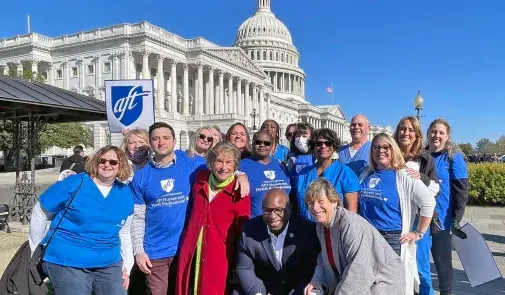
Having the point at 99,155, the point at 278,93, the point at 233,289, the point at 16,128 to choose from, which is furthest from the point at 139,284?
the point at 278,93

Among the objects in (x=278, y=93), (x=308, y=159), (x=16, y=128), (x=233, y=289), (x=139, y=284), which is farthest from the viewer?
(x=278, y=93)

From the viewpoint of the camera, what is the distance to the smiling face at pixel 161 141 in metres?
4.19

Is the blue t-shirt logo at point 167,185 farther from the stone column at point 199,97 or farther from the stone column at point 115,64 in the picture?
the stone column at point 199,97

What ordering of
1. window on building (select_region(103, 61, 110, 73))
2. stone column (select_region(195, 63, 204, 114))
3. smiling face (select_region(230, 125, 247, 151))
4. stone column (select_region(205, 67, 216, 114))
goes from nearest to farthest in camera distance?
smiling face (select_region(230, 125, 247, 151)) < window on building (select_region(103, 61, 110, 73)) < stone column (select_region(195, 63, 204, 114)) < stone column (select_region(205, 67, 216, 114))

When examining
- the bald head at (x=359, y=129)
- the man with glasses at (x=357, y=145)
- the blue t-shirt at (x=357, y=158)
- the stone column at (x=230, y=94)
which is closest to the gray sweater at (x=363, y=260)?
the blue t-shirt at (x=357, y=158)

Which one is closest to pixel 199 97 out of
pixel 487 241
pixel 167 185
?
pixel 487 241

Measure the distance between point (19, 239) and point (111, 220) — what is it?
7.26 metres

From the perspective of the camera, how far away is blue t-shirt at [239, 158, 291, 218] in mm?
4422

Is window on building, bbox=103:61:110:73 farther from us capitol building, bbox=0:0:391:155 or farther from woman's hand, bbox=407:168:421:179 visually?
woman's hand, bbox=407:168:421:179

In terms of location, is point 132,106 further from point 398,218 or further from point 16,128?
point 16,128

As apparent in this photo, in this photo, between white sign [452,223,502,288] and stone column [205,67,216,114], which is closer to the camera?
white sign [452,223,502,288]

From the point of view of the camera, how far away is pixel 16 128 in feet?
39.2

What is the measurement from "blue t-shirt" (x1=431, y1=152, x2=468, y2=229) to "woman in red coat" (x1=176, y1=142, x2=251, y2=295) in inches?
102

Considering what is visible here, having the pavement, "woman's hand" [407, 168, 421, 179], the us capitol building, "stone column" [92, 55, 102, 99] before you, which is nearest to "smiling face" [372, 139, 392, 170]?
"woman's hand" [407, 168, 421, 179]
